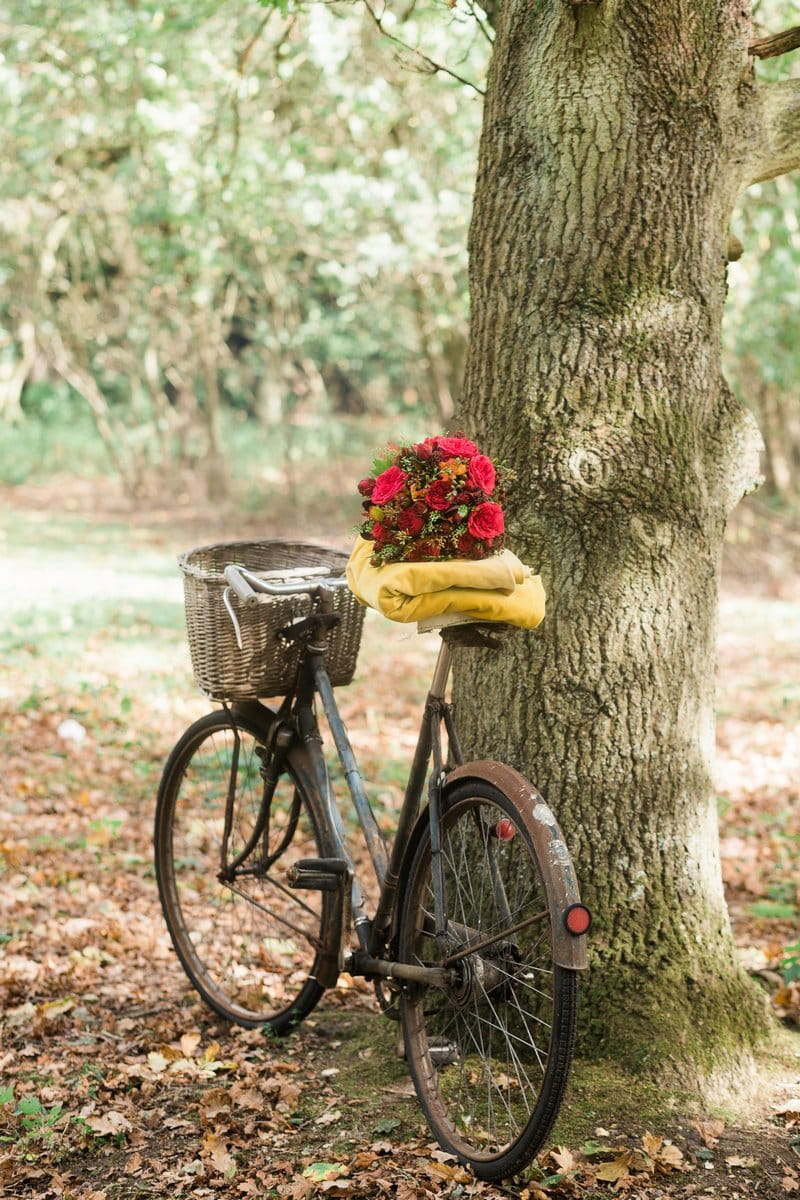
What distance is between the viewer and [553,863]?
104 inches

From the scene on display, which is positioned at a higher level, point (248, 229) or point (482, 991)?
point (248, 229)

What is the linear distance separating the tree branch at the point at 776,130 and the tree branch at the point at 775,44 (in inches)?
3.8

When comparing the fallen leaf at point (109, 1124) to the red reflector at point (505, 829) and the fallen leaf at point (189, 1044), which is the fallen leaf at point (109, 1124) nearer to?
the fallen leaf at point (189, 1044)

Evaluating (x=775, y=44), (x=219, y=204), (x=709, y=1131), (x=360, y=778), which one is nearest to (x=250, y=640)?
(x=360, y=778)

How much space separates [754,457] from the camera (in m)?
3.48

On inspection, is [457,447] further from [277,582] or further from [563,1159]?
[563,1159]

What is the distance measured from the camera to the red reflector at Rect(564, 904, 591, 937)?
8.48 feet

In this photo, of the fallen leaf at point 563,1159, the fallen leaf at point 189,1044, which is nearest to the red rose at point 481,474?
the fallen leaf at point 563,1159

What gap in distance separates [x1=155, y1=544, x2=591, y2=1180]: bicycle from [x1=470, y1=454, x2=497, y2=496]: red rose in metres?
0.35

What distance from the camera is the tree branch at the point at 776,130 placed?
134 inches

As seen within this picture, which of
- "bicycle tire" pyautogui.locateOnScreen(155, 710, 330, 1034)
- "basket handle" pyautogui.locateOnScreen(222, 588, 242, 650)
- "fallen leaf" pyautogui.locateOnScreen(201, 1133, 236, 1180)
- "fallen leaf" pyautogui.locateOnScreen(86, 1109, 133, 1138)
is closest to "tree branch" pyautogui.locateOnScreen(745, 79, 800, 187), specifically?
"basket handle" pyautogui.locateOnScreen(222, 588, 242, 650)

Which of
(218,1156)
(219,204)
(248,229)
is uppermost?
(248,229)

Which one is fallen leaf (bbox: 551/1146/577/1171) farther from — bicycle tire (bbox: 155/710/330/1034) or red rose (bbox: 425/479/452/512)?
red rose (bbox: 425/479/452/512)

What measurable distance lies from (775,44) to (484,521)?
1.69 meters
